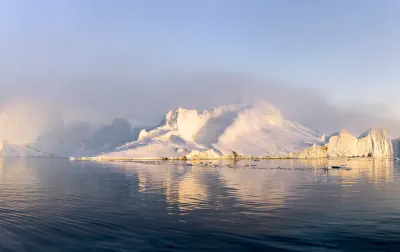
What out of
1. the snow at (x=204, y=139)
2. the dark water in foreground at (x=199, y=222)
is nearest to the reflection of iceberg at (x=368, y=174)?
the dark water in foreground at (x=199, y=222)

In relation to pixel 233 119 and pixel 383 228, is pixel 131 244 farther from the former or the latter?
pixel 233 119

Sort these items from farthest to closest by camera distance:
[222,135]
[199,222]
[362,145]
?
[362,145], [222,135], [199,222]

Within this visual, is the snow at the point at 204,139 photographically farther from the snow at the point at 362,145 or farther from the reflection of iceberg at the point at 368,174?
the reflection of iceberg at the point at 368,174

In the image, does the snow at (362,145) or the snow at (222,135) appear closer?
the snow at (222,135)

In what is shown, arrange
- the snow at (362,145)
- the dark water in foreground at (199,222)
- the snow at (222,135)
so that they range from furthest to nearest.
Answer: the snow at (362,145) < the snow at (222,135) < the dark water in foreground at (199,222)

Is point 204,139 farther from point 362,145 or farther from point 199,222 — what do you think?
point 199,222

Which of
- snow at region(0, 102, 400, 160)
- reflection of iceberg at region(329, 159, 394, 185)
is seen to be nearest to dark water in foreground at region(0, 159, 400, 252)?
reflection of iceberg at region(329, 159, 394, 185)

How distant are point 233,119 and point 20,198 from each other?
9378 centimetres

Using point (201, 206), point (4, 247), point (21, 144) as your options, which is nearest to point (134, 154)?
point (21, 144)

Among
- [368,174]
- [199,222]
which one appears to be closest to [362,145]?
[368,174]

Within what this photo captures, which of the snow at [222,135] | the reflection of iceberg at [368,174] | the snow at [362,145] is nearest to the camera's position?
the reflection of iceberg at [368,174]

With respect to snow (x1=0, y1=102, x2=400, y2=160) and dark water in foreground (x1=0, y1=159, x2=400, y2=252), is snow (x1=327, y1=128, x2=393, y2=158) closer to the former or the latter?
snow (x1=0, y1=102, x2=400, y2=160)

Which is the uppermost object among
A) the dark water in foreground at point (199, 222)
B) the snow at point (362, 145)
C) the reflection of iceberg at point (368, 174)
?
the snow at point (362, 145)

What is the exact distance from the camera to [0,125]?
140375mm
